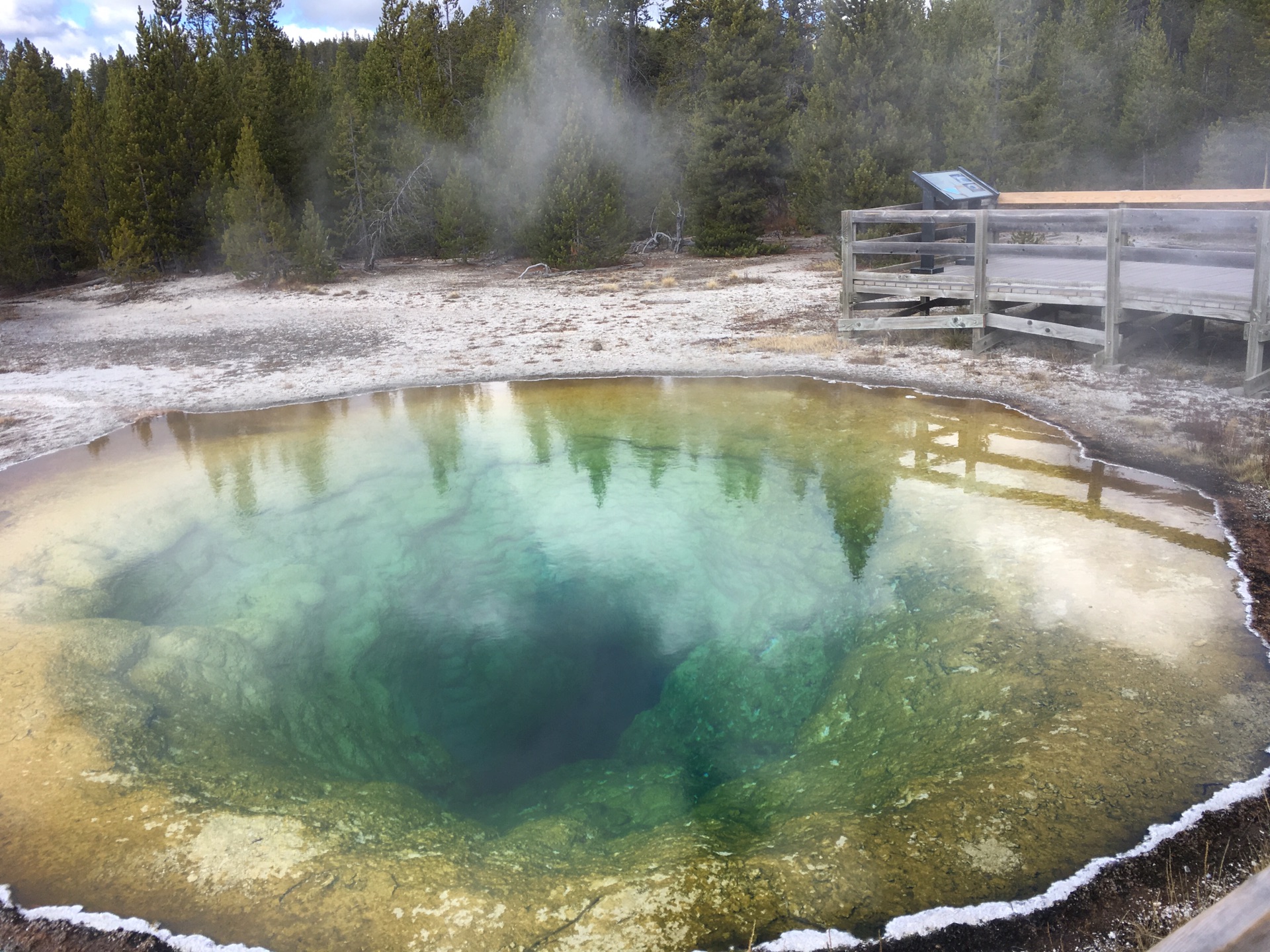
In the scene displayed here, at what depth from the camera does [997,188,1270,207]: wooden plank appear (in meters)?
10.2

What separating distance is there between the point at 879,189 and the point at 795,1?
20257 millimetres

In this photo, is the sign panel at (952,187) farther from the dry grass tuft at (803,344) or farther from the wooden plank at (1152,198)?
the dry grass tuft at (803,344)

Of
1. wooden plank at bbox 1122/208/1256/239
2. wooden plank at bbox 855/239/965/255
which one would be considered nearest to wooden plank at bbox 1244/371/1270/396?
wooden plank at bbox 1122/208/1256/239

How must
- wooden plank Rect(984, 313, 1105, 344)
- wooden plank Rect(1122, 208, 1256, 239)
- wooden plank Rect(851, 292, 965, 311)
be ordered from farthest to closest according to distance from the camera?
wooden plank Rect(851, 292, 965, 311) → wooden plank Rect(984, 313, 1105, 344) → wooden plank Rect(1122, 208, 1256, 239)

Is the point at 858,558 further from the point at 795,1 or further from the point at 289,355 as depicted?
the point at 795,1

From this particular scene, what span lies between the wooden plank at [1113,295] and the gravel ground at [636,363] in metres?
0.28

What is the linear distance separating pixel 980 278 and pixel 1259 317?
2.97 metres

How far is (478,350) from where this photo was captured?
488 inches

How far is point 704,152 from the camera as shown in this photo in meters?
21.7

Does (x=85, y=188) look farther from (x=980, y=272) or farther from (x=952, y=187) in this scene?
(x=980, y=272)

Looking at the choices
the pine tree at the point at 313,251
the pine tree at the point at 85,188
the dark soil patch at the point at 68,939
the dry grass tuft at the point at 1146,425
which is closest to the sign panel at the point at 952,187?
the dry grass tuft at the point at 1146,425

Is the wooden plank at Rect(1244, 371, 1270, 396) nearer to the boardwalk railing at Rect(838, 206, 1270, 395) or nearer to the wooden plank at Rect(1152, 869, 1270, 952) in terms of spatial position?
the boardwalk railing at Rect(838, 206, 1270, 395)

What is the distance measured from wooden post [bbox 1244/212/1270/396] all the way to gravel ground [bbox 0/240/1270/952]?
0.70 ft

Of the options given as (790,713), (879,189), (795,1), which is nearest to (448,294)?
(879,189)
